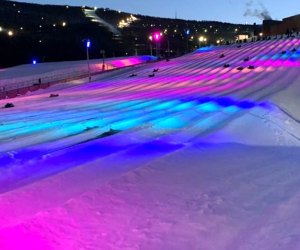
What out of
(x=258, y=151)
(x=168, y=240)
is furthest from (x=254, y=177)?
(x=168, y=240)

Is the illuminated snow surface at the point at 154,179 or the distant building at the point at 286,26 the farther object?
the distant building at the point at 286,26

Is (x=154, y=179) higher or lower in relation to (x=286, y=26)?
lower

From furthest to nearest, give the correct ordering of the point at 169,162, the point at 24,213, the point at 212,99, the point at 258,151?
the point at 212,99 → the point at 258,151 → the point at 169,162 → the point at 24,213

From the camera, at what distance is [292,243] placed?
3.95 meters

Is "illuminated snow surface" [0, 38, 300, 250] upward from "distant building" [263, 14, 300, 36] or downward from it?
downward

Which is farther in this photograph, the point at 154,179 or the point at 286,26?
the point at 286,26

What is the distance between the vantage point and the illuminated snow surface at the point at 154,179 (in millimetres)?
4242

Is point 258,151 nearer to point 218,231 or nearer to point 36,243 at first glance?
point 218,231

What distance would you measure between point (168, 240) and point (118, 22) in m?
98.9

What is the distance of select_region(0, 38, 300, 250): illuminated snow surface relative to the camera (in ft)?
13.9

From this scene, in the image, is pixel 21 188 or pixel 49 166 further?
pixel 49 166

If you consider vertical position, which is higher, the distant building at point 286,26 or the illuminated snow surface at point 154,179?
the distant building at point 286,26

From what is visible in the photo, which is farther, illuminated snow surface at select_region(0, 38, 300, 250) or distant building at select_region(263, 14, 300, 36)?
distant building at select_region(263, 14, 300, 36)

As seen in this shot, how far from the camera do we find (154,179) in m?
6.15
